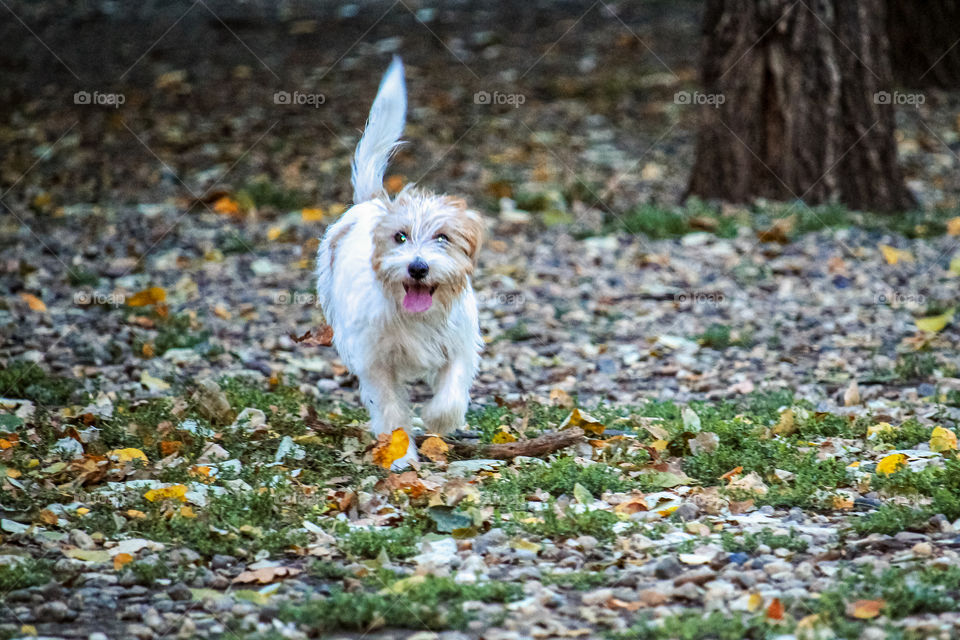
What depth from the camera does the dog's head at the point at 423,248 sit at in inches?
205

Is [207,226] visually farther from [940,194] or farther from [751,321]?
[940,194]

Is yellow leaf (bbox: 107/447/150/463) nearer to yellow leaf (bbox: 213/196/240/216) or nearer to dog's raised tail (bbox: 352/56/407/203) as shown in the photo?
dog's raised tail (bbox: 352/56/407/203)

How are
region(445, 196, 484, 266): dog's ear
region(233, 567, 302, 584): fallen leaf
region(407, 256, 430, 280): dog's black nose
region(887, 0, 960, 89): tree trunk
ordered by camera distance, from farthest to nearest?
region(887, 0, 960, 89): tree trunk < region(445, 196, 484, 266): dog's ear < region(407, 256, 430, 280): dog's black nose < region(233, 567, 302, 584): fallen leaf

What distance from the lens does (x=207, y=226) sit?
9.87 m

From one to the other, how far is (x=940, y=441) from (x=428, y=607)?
2.63m

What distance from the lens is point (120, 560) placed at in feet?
13.7

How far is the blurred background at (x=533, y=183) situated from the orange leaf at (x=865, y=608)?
295cm

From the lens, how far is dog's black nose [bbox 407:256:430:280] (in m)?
5.17

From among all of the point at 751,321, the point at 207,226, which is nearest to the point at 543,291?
the point at 751,321

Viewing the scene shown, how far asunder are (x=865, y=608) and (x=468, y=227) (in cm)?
242

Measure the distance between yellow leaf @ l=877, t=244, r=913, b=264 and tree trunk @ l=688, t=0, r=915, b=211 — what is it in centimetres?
99

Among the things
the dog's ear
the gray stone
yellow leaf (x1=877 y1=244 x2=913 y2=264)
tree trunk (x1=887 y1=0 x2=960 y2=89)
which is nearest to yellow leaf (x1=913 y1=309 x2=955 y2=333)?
yellow leaf (x1=877 y1=244 x2=913 y2=264)

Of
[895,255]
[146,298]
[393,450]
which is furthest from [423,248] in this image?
[895,255]

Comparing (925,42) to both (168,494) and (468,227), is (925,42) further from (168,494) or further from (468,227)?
(168,494)
